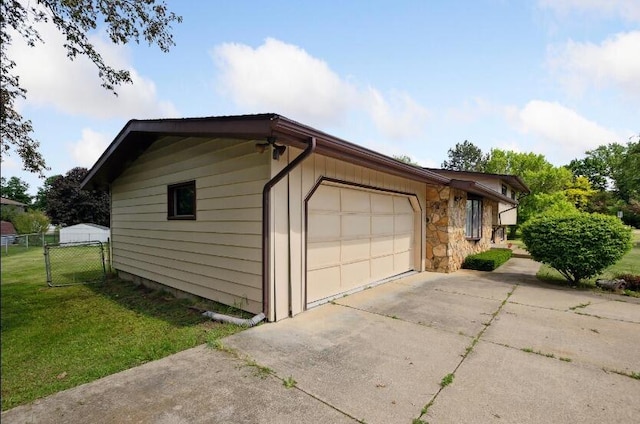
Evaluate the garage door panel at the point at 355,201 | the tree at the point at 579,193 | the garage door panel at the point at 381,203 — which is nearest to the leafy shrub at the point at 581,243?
the garage door panel at the point at 381,203

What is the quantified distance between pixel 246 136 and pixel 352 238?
2.97m

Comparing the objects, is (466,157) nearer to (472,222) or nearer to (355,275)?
(472,222)

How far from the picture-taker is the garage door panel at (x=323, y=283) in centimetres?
525

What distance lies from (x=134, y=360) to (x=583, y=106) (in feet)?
35.9

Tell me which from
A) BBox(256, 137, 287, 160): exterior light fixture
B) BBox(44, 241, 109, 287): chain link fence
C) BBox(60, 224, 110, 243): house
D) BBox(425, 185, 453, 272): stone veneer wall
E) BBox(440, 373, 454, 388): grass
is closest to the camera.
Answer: BBox(440, 373, 454, 388): grass

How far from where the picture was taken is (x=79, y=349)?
12.8 ft

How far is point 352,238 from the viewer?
20.3ft

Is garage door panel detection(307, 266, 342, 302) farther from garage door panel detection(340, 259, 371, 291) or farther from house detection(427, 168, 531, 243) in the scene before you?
house detection(427, 168, 531, 243)

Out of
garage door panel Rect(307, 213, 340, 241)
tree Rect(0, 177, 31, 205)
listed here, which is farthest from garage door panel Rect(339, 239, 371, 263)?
tree Rect(0, 177, 31, 205)

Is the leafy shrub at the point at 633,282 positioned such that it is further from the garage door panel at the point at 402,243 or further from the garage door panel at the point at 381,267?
the garage door panel at the point at 381,267

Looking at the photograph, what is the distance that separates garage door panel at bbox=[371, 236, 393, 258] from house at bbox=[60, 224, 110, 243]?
63.5ft

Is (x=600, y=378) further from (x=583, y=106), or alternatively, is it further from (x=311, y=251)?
(x=583, y=106)

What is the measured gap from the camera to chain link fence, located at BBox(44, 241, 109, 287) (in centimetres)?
818

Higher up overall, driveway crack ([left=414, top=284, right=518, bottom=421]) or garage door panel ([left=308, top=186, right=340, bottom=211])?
garage door panel ([left=308, top=186, right=340, bottom=211])
